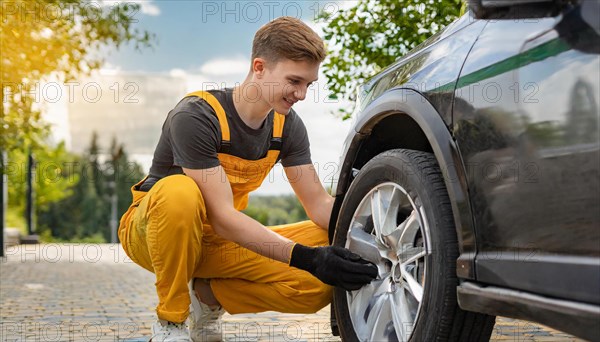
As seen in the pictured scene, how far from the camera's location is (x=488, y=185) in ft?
7.24

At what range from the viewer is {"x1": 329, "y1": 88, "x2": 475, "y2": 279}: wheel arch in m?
2.28

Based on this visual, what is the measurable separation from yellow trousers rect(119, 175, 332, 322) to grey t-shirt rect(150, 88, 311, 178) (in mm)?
129

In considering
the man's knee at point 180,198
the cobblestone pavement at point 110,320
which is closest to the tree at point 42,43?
the cobblestone pavement at point 110,320

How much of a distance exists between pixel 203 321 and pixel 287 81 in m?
1.35

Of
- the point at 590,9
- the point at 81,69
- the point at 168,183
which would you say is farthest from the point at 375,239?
the point at 81,69

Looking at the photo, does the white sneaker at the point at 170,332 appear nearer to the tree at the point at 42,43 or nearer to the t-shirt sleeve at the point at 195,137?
the t-shirt sleeve at the point at 195,137

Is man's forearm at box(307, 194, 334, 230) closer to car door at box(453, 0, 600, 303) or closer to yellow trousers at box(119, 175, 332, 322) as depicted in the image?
yellow trousers at box(119, 175, 332, 322)

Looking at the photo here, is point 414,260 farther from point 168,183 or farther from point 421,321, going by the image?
point 168,183

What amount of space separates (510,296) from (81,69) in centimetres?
1079

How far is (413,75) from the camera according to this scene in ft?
8.80

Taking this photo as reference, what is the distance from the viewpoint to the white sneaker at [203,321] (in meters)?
3.84

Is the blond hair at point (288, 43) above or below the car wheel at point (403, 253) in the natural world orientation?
above

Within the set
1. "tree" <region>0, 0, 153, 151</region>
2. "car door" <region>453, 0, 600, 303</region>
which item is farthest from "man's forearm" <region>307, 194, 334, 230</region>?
"tree" <region>0, 0, 153, 151</region>

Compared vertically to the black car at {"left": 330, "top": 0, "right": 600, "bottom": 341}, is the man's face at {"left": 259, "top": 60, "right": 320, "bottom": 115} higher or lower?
higher
